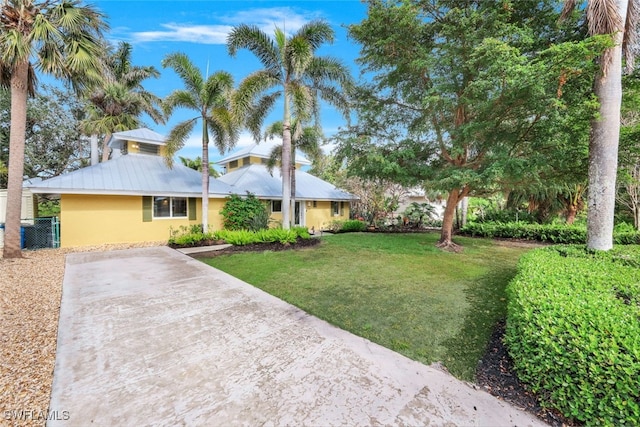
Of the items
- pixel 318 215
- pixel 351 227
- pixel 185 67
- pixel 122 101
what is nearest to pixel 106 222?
pixel 185 67

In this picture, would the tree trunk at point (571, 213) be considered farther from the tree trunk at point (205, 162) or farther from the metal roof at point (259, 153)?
the tree trunk at point (205, 162)

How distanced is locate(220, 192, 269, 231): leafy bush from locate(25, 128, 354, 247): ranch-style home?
0.59m

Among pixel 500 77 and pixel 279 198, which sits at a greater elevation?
pixel 500 77

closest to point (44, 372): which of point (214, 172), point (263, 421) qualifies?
point (263, 421)

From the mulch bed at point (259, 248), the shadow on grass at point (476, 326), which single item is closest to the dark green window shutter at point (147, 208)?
the mulch bed at point (259, 248)

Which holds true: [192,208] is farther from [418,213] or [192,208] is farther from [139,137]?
[418,213]

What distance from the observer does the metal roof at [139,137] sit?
13094 mm

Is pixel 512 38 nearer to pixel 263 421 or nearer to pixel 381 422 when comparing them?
pixel 381 422

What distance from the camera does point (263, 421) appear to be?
211cm

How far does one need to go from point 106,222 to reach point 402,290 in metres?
11.8

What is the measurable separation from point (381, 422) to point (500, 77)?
751 cm

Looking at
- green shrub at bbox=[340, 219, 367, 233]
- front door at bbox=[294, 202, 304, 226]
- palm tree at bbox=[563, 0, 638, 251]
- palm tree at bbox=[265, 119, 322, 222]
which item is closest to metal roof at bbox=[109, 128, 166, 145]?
palm tree at bbox=[265, 119, 322, 222]

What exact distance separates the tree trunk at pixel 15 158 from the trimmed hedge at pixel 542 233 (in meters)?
18.4

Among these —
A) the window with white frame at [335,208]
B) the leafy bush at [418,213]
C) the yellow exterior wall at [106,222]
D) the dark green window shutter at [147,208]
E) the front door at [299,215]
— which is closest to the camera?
the yellow exterior wall at [106,222]
